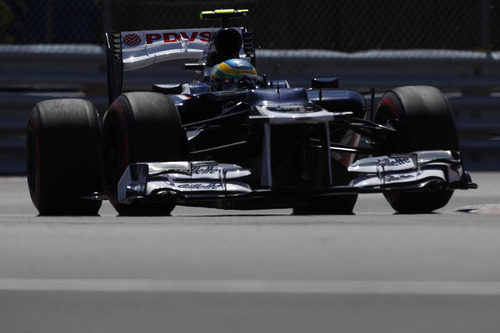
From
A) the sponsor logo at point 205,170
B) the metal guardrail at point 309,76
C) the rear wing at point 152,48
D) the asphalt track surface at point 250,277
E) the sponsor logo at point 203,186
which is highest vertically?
the asphalt track surface at point 250,277

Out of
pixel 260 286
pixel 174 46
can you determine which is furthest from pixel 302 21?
pixel 260 286

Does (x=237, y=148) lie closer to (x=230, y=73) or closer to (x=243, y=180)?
(x=243, y=180)

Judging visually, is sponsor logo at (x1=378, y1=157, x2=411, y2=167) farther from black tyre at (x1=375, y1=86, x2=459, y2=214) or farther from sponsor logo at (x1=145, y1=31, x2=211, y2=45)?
sponsor logo at (x1=145, y1=31, x2=211, y2=45)

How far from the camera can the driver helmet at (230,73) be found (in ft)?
26.6

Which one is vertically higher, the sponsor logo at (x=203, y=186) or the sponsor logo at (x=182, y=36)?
the sponsor logo at (x=182, y=36)

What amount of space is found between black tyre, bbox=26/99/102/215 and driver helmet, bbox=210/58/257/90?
95 centimetres

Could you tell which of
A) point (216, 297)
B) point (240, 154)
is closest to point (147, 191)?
point (240, 154)

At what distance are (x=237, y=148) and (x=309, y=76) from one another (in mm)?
5111

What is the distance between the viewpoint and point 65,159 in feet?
25.3

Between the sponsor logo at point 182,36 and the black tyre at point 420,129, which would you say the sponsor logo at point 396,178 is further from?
the sponsor logo at point 182,36

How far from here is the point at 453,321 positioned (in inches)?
102

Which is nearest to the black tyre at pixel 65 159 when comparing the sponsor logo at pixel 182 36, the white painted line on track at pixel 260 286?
the sponsor logo at pixel 182 36

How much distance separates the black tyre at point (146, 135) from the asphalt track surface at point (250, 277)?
3206mm

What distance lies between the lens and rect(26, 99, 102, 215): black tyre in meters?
7.70
